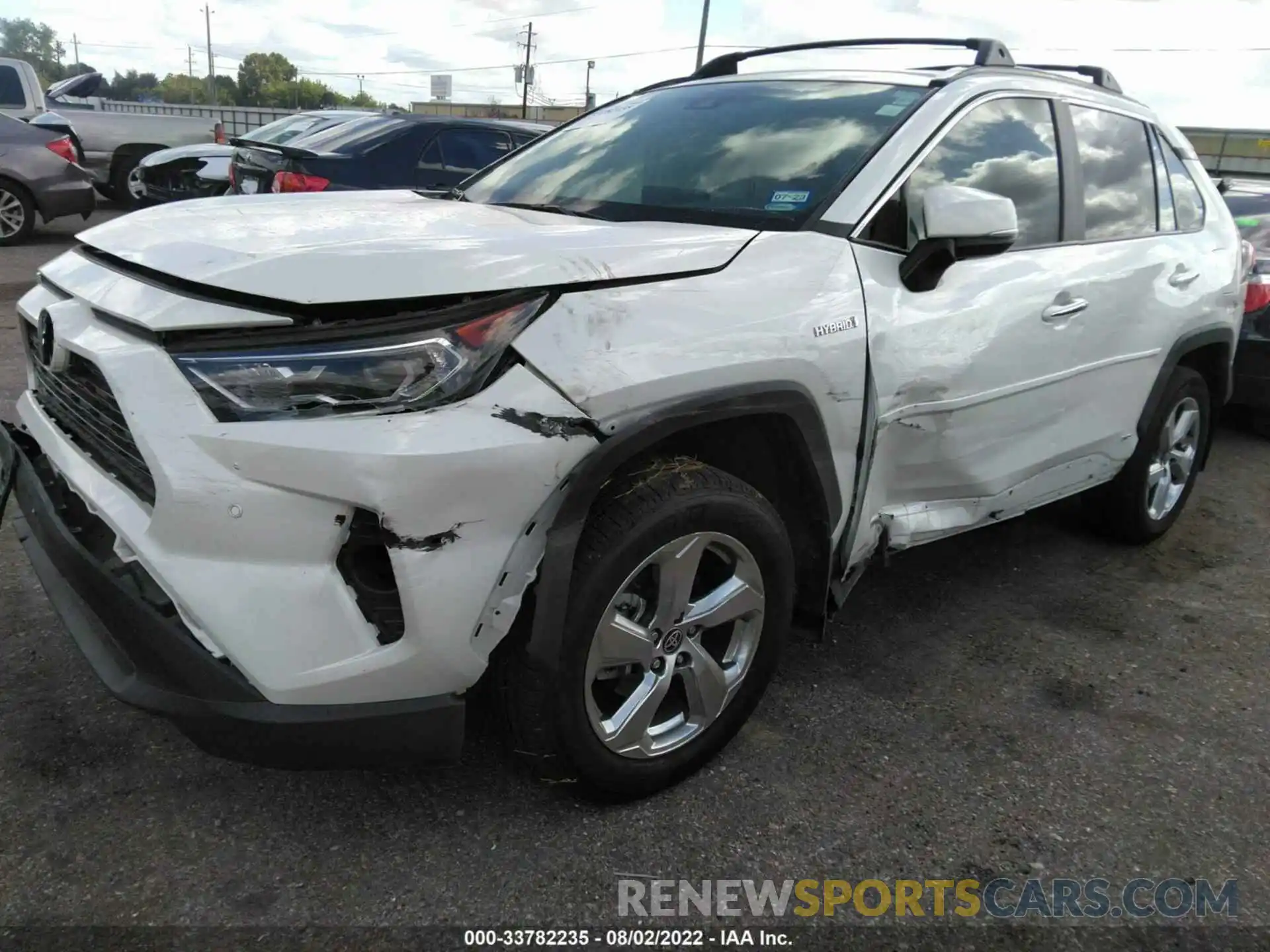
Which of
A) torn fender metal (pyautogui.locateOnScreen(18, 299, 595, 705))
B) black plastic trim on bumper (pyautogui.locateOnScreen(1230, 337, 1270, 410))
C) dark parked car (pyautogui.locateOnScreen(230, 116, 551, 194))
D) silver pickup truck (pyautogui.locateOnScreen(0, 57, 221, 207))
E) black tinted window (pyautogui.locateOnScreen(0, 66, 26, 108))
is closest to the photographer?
torn fender metal (pyautogui.locateOnScreen(18, 299, 595, 705))

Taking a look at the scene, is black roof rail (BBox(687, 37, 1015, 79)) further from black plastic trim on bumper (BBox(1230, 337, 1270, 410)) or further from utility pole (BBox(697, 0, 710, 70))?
utility pole (BBox(697, 0, 710, 70))

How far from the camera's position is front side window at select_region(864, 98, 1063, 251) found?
105 inches

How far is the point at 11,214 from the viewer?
10.0 meters

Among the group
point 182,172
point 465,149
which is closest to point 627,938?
point 465,149

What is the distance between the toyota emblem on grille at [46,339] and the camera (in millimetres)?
2223

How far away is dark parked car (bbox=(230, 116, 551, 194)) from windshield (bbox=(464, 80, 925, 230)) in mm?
4299

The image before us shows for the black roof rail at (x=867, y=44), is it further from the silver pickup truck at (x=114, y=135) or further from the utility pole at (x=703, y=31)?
the utility pole at (x=703, y=31)

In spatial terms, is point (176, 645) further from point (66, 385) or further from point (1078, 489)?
point (1078, 489)

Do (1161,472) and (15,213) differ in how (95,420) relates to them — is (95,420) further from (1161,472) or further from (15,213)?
(15,213)

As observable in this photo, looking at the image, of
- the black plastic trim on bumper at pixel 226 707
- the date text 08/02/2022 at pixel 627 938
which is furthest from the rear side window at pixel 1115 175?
the black plastic trim on bumper at pixel 226 707

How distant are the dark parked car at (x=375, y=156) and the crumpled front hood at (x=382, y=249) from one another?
5.16m

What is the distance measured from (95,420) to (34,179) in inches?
378

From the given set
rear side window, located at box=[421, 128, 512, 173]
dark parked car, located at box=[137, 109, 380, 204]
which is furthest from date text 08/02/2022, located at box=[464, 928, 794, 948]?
dark parked car, located at box=[137, 109, 380, 204]

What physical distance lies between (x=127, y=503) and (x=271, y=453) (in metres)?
0.43
